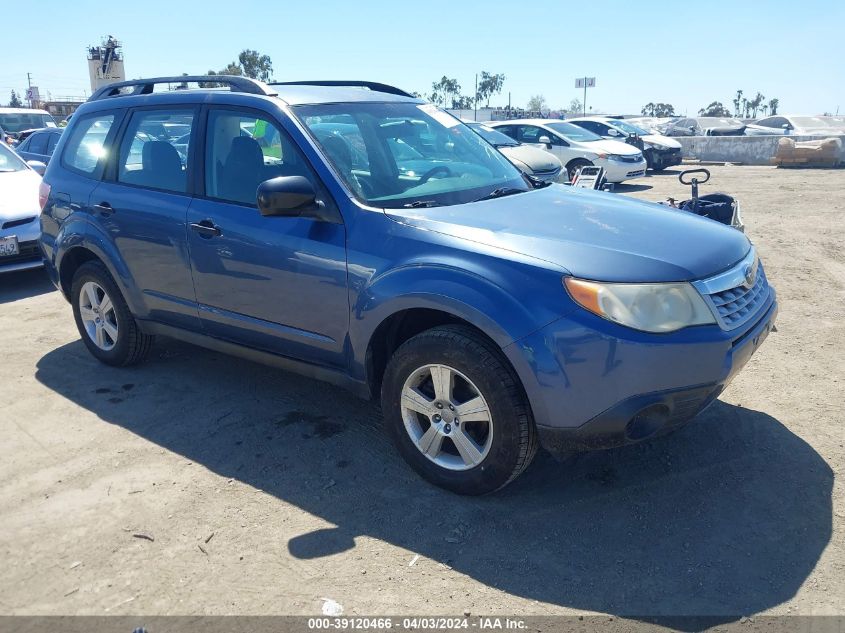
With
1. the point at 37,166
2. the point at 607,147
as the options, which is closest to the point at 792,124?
the point at 607,147

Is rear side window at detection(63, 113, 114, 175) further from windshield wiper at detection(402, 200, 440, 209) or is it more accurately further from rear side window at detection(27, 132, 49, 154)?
rear side window at detection(27, 132, 49, 154)

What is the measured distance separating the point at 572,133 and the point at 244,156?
14.4 meters

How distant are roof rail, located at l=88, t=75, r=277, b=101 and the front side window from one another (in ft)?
0.60

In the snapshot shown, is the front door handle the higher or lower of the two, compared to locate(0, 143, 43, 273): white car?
higher

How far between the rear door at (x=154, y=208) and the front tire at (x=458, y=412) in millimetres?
1686

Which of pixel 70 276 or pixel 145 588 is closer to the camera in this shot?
pixel 145 588

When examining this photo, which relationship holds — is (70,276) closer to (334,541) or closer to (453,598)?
(334,541)

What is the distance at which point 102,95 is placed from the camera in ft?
16.8

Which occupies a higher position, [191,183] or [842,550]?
[191,183]

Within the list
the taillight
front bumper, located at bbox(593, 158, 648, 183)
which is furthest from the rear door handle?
front bumper, located at bbox(593, 158, 648, 183)

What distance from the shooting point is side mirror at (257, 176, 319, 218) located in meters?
3.42

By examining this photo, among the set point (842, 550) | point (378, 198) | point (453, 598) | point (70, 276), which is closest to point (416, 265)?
point (378, 198)

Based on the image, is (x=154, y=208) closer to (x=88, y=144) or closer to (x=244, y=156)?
(x=244, y=156)

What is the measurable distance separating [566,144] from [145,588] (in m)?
15.1
